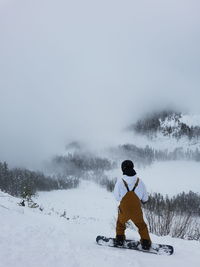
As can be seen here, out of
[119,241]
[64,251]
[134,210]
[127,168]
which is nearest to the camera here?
[64,251]

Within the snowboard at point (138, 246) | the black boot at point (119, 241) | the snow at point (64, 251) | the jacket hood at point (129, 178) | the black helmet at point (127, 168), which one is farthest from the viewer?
the black boot at point (119, 241)

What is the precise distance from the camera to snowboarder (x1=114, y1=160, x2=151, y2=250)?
31.7 feet

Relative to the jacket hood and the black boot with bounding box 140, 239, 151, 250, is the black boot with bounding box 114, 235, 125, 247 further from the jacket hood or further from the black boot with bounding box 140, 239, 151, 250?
the jacket hood

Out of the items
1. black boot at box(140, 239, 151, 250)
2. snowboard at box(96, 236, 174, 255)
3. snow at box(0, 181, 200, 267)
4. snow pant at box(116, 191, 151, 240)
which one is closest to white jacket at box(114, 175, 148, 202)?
snow pant at box(116, 191, 151, 240)

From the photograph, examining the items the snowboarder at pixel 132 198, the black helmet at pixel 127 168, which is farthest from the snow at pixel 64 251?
the black helmet at pixel 127 168

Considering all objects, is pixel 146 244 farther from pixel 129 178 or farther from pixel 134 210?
pixel 129 178

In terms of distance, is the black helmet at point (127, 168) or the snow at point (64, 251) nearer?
the snow at point (64, 251)

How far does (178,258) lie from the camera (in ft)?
A: 29.6

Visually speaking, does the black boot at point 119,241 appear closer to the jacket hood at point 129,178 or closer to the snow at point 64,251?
the snow at point 64,251

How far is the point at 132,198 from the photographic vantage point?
32.0 feet

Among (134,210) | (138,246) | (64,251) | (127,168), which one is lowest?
(64,251)

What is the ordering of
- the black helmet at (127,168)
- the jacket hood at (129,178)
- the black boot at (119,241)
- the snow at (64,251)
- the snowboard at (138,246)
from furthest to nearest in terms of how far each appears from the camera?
the black boot at (119,241)
the jacket hood at (129,178)
the black helmet at (127,168)
the snowboard at (138,246)
the snow at (64,251)

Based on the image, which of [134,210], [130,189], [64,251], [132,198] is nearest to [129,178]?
[130,189]

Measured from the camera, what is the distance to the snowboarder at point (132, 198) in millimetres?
9656
